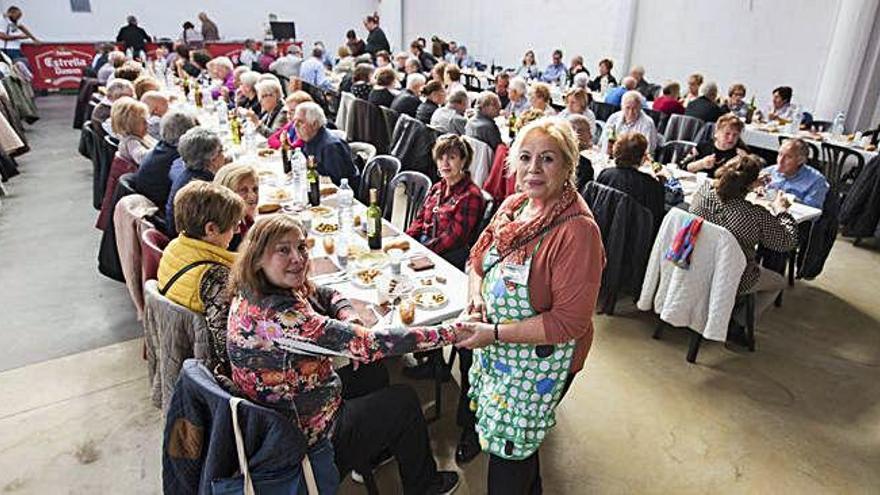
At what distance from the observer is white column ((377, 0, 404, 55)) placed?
15.4 metres

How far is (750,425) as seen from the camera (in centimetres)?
286

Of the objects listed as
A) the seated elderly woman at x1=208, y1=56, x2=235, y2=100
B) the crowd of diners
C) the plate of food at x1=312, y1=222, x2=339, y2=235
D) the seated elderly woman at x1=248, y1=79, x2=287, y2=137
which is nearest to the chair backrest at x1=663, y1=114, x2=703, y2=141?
the crowd of diners

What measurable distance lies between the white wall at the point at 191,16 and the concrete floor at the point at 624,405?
11512 millimetres

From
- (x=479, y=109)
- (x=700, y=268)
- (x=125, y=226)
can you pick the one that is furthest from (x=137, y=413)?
(x=479, y=109)

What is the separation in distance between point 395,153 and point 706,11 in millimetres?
5689

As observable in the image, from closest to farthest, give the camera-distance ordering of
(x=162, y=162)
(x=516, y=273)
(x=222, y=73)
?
(x=516, y=273)
(x=162, y=162)
(x=222, y=73)

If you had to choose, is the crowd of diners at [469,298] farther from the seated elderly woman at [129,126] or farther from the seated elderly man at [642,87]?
the seated elderly man at [642,87]

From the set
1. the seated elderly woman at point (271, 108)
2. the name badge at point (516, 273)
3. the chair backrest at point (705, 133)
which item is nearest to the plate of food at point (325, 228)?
the name badge at point (516, 273)

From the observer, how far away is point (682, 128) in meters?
5.88

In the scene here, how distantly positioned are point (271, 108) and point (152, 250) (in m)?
3.42

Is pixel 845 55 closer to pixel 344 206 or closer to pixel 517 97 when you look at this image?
pixel 517 97

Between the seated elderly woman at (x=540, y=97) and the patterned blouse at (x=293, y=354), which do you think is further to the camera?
the seated elderly woman at (x=540, y=97)

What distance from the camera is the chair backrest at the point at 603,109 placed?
6895mm

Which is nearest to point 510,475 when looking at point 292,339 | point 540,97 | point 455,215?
point 292,339
